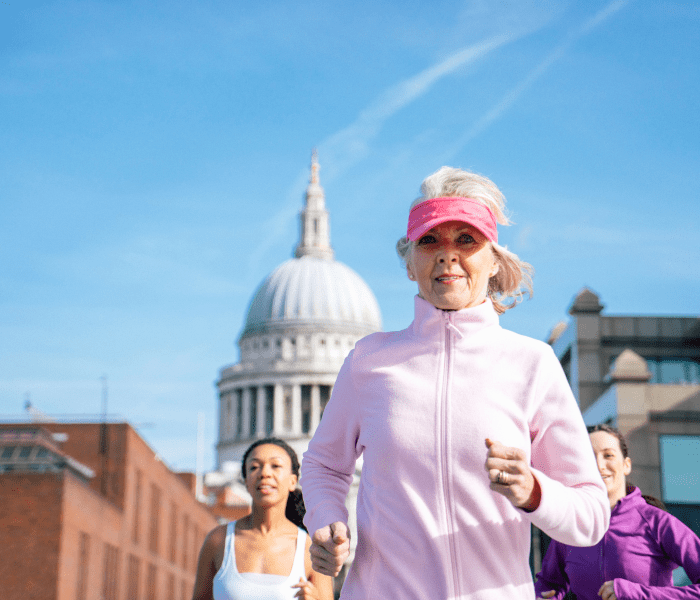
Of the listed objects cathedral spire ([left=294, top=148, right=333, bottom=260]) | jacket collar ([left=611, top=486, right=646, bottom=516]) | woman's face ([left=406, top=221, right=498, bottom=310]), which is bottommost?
jacket collar ([left=611, top=486, right=646, bottom=516])

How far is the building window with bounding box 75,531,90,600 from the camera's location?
32594 millimetres

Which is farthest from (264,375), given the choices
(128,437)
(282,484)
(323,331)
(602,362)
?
(282,484)

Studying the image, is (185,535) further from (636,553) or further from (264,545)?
(636,553)

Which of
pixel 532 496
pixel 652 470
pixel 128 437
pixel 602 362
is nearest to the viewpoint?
pixel 532 496

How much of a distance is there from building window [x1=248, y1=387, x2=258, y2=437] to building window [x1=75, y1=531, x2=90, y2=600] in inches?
2694

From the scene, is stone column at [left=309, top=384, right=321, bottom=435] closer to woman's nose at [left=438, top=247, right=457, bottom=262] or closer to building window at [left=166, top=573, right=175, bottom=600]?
building window at [left=166, top=573, right=175, bottom=600]

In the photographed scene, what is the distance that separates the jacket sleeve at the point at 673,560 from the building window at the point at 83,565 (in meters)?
29.4

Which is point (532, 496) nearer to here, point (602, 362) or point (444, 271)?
point (444, 271)

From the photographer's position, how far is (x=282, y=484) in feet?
21.4

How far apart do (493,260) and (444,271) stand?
0.21 meters

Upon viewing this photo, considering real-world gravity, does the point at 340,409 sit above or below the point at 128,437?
below

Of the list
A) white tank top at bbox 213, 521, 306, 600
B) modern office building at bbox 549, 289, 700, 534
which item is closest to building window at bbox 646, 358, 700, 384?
modern office building at bbox 549, 289, 700, 534

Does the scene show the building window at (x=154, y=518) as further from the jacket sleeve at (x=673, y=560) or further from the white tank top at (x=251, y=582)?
the jacket sleeve at (x=673, y=560)

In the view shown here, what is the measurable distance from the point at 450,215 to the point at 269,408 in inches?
3907
